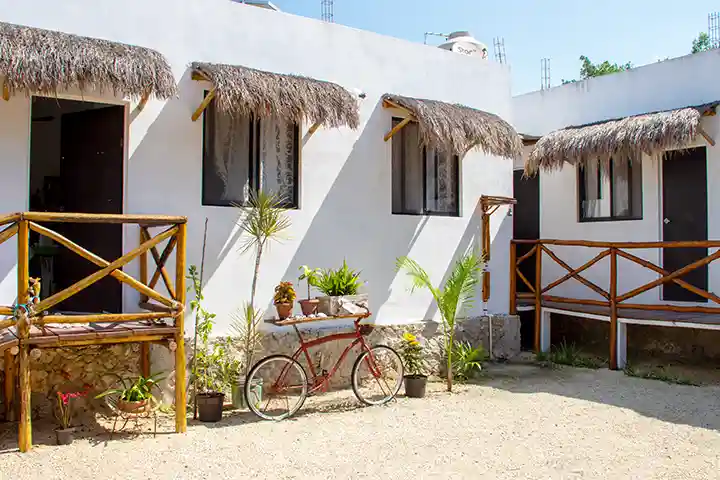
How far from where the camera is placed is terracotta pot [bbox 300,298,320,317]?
682 cm

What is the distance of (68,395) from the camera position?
5.62 meters

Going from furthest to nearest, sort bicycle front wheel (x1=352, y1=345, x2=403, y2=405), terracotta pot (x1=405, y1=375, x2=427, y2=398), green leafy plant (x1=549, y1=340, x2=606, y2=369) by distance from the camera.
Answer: green leafy plant (x1=549, y1=340, x2=606, y2=369)
terracotta pot (x1=405, y1=375, x2=427, y2=398)
bicycle front wheel (x1=352, y1=345, x2=403, y2=405)

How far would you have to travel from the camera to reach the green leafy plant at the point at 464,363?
8084mm

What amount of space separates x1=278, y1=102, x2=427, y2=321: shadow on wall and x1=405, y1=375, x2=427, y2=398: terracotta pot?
3.31 ft

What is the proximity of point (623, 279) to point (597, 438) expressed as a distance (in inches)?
185

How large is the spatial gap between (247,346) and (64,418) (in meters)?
1.73

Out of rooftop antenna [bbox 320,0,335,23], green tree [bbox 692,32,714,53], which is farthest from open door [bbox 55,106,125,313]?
green tree [bbox 692,32,714,53]

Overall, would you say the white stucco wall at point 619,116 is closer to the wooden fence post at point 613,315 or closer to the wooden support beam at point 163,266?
the wooden fence post at point 613,315

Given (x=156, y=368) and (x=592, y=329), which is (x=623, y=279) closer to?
(x=592, y=329)

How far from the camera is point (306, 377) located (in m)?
6.55

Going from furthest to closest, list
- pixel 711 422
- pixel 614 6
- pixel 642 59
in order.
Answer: pixel 642 59
pixel 614 6
pixel 711 422

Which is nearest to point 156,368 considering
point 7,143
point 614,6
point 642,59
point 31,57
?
point 7,143

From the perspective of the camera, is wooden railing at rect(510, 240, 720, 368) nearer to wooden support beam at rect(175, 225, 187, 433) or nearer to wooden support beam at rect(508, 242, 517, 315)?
wooden support beam at rect(508, 242, 517, 315)

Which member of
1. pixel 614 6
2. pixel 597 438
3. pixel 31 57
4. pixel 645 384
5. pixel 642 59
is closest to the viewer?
pixel 31 57
